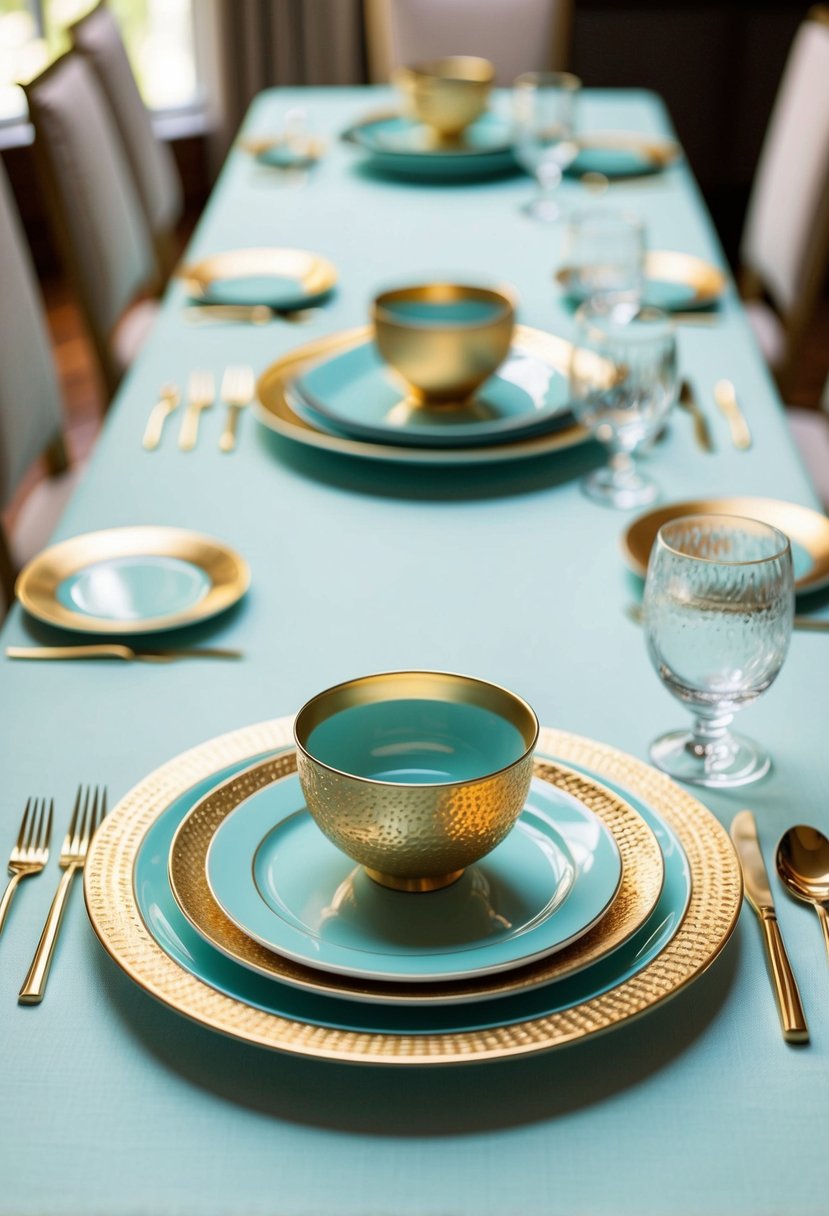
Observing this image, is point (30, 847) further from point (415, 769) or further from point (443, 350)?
point (443, 350)

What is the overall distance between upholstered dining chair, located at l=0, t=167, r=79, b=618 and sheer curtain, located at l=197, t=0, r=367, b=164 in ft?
8.30

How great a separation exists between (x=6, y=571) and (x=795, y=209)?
1.28 meters

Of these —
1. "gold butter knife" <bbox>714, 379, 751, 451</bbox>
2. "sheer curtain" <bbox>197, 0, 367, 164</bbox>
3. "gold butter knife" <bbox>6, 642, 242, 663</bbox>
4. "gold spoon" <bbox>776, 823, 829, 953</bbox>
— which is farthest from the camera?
"sheer curtain" <bbox>197, 0, 367, 164</bbox>

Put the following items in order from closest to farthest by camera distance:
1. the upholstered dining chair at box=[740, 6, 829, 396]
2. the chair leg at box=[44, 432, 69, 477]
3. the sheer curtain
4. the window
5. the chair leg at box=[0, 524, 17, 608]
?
the chair leg at box=[0, 524, 17, 608] → the chair leg at box=[44, 432, 69, 477] → the upholstered dining chair at box=[740, 6, 829, 396] → the window → the sheer curtain

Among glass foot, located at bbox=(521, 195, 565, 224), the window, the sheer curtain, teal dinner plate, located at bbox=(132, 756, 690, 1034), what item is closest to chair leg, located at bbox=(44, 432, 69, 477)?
glass foot, located at bbox=(521, 195, 565, 224)

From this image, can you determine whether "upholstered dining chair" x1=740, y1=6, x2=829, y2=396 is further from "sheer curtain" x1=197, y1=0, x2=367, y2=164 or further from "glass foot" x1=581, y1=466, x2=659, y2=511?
"sheer curtain" x1=197, y1=0, x2=367, y2=164

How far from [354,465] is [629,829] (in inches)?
21.5

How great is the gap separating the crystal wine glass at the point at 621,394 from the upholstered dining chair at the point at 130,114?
132 centimetres

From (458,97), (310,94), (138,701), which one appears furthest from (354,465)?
(310,94)

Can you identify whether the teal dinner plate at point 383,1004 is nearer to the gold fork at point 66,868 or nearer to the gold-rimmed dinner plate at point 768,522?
the gold fork at point 66,868

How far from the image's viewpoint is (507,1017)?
0.56 metres

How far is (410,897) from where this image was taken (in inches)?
24.6

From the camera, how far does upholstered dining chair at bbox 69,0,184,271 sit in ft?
7.06

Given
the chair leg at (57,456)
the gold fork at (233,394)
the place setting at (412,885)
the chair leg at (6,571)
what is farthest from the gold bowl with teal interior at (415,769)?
the chair leg at (57,456)
